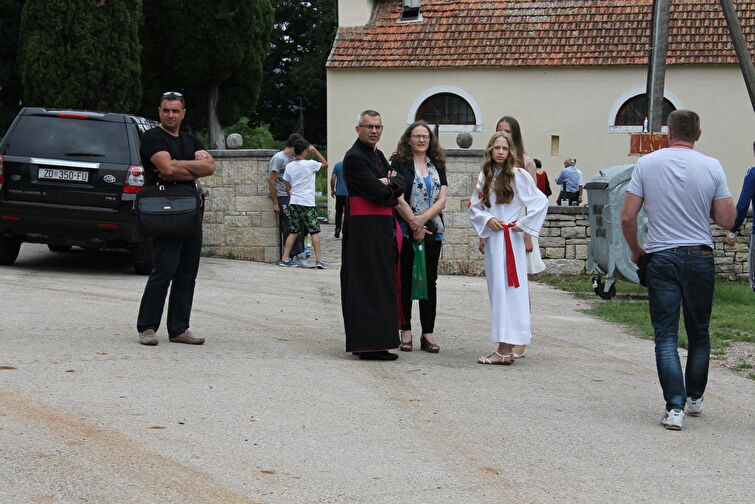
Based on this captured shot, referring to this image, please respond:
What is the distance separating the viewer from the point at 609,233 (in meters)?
13.2

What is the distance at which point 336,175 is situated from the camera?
62.7 feet

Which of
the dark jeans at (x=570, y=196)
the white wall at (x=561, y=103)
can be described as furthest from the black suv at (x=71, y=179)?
the white wall at (x=561, y=103)

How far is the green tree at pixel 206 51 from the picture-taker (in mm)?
28922

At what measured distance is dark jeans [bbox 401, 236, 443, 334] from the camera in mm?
8570

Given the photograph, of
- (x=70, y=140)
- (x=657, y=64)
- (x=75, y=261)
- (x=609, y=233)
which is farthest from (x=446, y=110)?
(x=70, y=140)

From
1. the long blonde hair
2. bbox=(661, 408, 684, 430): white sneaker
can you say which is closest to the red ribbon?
the long blonde hair

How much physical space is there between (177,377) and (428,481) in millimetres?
2566

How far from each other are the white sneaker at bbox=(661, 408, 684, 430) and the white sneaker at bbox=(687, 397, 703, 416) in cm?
42

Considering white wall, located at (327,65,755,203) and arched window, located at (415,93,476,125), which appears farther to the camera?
arched window, located at (415,93,476,125)

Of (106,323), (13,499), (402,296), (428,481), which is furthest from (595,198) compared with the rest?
(13,499)

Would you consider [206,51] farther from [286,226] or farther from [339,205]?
[286,226]

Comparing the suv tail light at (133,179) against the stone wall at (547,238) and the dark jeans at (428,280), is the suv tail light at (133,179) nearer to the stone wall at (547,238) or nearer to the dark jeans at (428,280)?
the dark jeans at (428,280)

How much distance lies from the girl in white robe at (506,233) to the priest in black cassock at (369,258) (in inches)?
27.4

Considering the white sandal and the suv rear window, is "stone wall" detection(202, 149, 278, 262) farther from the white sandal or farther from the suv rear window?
the white sandal
